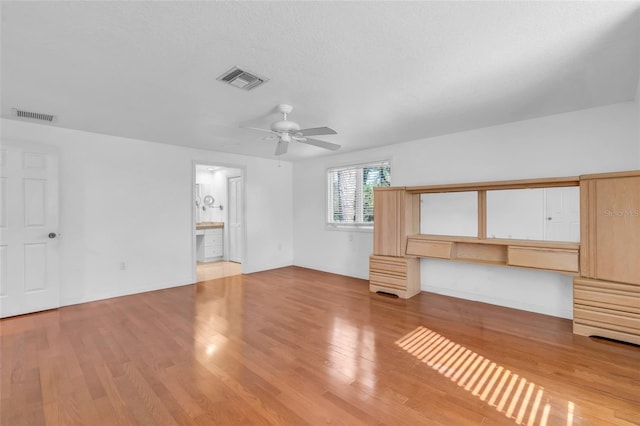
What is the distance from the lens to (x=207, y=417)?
182cm

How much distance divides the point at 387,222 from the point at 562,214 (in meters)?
2.14

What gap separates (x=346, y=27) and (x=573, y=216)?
3448 mm

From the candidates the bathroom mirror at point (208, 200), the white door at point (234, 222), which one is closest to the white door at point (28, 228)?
the white door at point (234, 222)

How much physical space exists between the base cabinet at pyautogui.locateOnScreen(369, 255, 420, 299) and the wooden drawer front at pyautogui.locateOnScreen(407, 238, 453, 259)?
0.54 feet

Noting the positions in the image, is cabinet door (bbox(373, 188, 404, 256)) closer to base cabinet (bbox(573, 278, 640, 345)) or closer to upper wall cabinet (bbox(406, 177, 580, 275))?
upper wall cabinet (bbox(406, 177, 580, 275))

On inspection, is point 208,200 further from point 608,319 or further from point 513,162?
point 608,319

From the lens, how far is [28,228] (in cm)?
369

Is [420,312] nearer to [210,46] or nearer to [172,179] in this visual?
[210,46]

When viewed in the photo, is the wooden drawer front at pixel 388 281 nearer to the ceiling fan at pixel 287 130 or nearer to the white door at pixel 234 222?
the ceiling fan at pixel 287 130

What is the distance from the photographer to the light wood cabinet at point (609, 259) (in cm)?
273

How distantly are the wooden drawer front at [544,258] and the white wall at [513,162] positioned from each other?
18.4 inches

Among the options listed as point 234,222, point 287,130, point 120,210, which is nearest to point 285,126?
point 287,130

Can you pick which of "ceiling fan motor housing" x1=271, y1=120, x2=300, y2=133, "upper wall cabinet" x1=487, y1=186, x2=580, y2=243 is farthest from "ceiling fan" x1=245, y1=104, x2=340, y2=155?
"upper wall cabinet" x1=487, y1=186, x2=580, y2=243

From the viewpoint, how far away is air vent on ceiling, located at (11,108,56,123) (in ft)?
10.9
